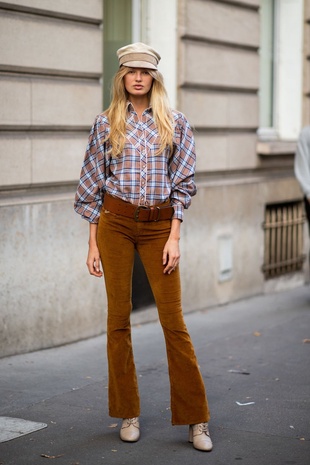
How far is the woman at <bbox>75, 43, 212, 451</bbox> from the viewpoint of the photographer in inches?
213

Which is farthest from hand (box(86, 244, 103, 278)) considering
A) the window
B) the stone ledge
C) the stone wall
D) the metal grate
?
the window

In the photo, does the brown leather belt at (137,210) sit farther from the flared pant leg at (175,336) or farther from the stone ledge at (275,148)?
the stone ledge at (275,148)

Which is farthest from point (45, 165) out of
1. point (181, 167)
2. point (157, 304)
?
point (157, 304)

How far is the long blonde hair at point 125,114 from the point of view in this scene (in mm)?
5402

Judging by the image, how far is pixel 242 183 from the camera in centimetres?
1097

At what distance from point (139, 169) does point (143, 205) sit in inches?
7.3

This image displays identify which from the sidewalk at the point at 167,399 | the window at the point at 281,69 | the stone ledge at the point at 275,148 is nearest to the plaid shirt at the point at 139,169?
the sidewalk at the point at 167,399

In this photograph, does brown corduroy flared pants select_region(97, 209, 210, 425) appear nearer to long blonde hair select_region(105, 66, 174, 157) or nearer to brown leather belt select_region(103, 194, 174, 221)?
brown leather belt select_region(103, 194, 174, 221)

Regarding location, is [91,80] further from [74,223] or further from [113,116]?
[113,116]

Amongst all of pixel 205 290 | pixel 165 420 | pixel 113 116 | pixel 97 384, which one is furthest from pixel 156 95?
pixel 205 290

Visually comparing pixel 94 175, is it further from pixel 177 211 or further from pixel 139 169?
pixel 177 211

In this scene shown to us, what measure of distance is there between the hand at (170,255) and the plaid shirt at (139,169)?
153mm

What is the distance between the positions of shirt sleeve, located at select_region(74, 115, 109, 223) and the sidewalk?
1.21 m

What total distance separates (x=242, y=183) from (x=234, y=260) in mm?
805
